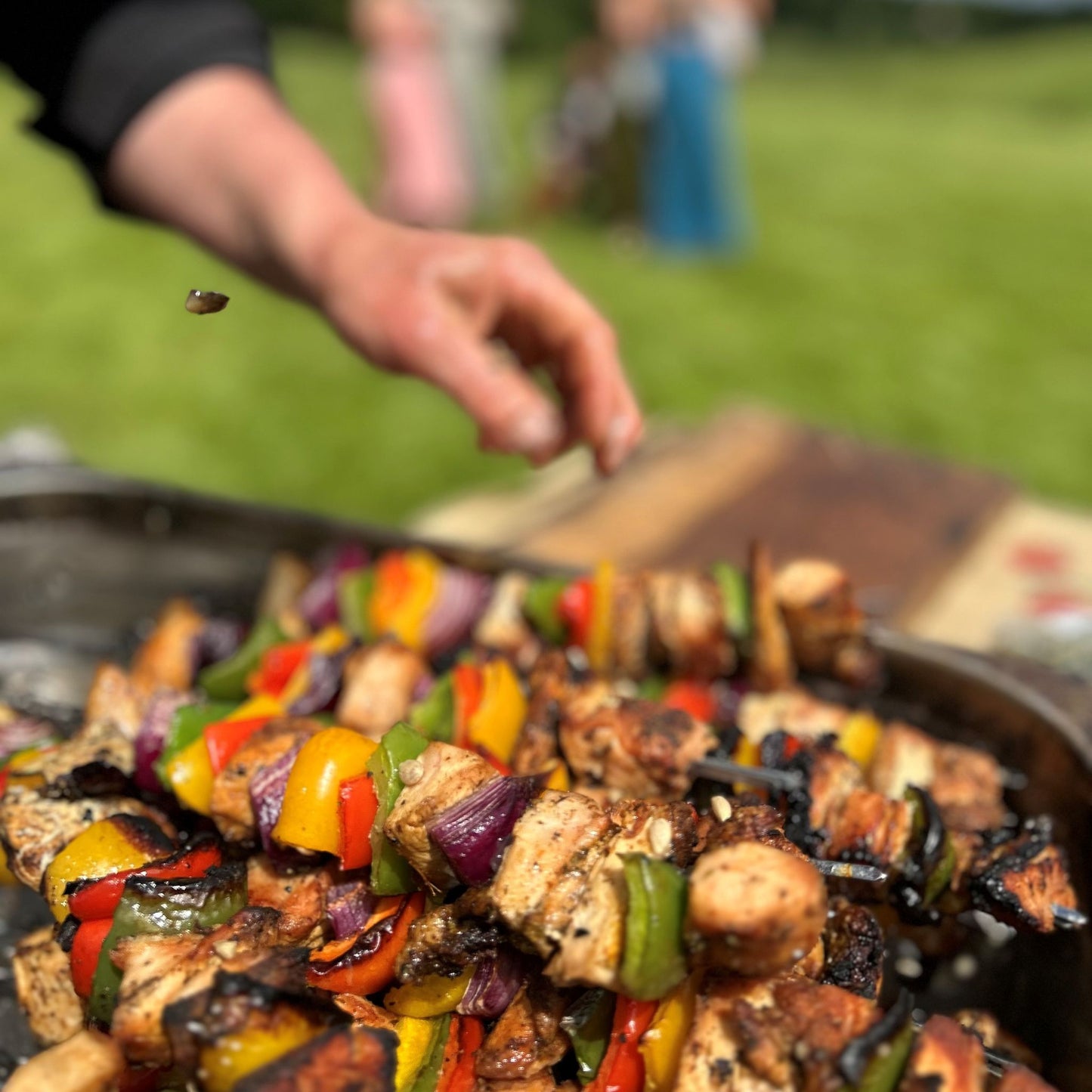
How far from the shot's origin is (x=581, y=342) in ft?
8.56

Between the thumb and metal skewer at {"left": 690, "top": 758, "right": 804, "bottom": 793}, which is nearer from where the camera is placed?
metal skewer at {"left": 690, "top": 758, "right": 804, "bottom": 793}

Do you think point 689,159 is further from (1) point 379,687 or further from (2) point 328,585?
(1) point 379,687

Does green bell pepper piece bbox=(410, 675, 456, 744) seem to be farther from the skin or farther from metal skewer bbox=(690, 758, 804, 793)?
the skin

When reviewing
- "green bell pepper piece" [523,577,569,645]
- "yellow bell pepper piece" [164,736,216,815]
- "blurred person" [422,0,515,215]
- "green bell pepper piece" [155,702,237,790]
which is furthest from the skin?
"blurred person" [422,0,515,215]

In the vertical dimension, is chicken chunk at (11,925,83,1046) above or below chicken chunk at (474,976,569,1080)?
below

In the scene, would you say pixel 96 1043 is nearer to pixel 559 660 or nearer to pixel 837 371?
pixel 559 660

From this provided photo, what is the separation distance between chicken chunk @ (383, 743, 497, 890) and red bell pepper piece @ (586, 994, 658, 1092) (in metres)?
0.29

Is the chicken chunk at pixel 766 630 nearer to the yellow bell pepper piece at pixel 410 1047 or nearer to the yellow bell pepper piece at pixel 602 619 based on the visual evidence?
the yellow bell pepper piece at pixel 602 619

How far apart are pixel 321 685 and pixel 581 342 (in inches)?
40.7

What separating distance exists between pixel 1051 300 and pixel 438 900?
1002 centimetres

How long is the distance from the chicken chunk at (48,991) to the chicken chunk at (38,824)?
12cm

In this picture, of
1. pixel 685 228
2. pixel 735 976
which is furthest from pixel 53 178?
pixel 735 976

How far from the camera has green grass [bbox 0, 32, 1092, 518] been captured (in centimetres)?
679

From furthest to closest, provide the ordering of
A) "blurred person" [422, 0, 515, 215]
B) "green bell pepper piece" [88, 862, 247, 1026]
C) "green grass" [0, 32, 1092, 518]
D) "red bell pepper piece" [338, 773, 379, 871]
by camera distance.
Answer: "blurred person" [422, 0, 515, 215] < "green grass" [0, 32, 1092, 518] < "red bell pepper piece" [338, 773, 379, 871] < "green bell pepper piece" [88, 862, 247, 1026]
